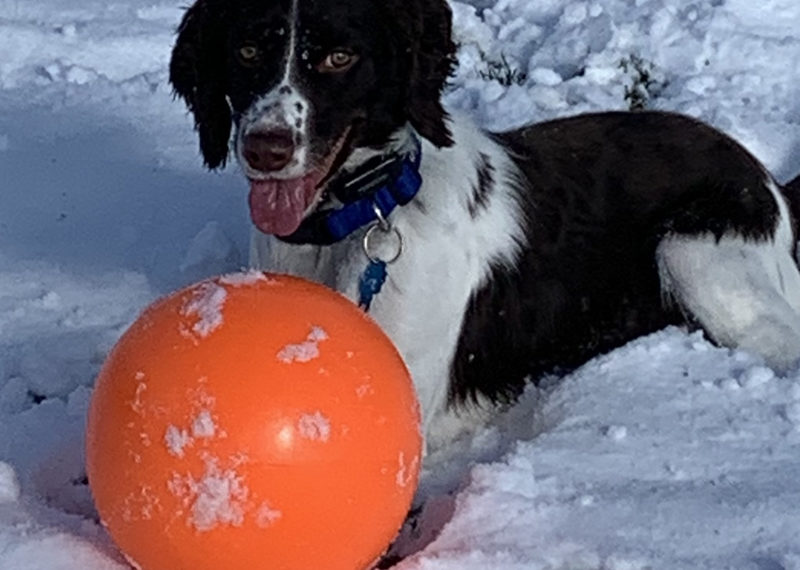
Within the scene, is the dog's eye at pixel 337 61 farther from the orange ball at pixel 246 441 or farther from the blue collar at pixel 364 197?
the orange ball at pixel 246 441

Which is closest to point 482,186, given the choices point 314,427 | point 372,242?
point 372,242

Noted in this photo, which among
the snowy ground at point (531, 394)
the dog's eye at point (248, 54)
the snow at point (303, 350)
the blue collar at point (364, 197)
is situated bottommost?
the snowy ground at point (531, 394)

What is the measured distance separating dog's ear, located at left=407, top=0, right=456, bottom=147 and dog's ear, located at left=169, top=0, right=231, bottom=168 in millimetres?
481

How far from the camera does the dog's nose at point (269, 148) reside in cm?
368

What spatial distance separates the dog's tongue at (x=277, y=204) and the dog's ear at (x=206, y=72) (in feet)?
1.52

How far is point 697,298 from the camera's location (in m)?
4.58

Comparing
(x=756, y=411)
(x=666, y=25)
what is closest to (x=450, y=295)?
(x=756, y=411)

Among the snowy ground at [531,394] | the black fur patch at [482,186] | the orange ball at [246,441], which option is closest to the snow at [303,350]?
the orange ball at [246,441]

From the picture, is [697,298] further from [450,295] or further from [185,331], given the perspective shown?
[185,331]

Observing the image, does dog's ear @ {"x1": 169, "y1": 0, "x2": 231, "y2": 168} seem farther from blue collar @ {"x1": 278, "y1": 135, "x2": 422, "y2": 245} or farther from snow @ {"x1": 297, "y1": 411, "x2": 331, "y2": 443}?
snow @ {"x1": 297, "y1": 411, "x2": 331, "y2": 443}

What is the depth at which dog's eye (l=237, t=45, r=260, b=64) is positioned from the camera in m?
3.86

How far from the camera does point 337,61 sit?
3.85m

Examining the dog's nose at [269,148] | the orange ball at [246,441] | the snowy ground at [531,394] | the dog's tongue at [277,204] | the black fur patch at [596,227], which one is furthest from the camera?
the black fur patch at [596,227]

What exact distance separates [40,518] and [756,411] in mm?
1727
